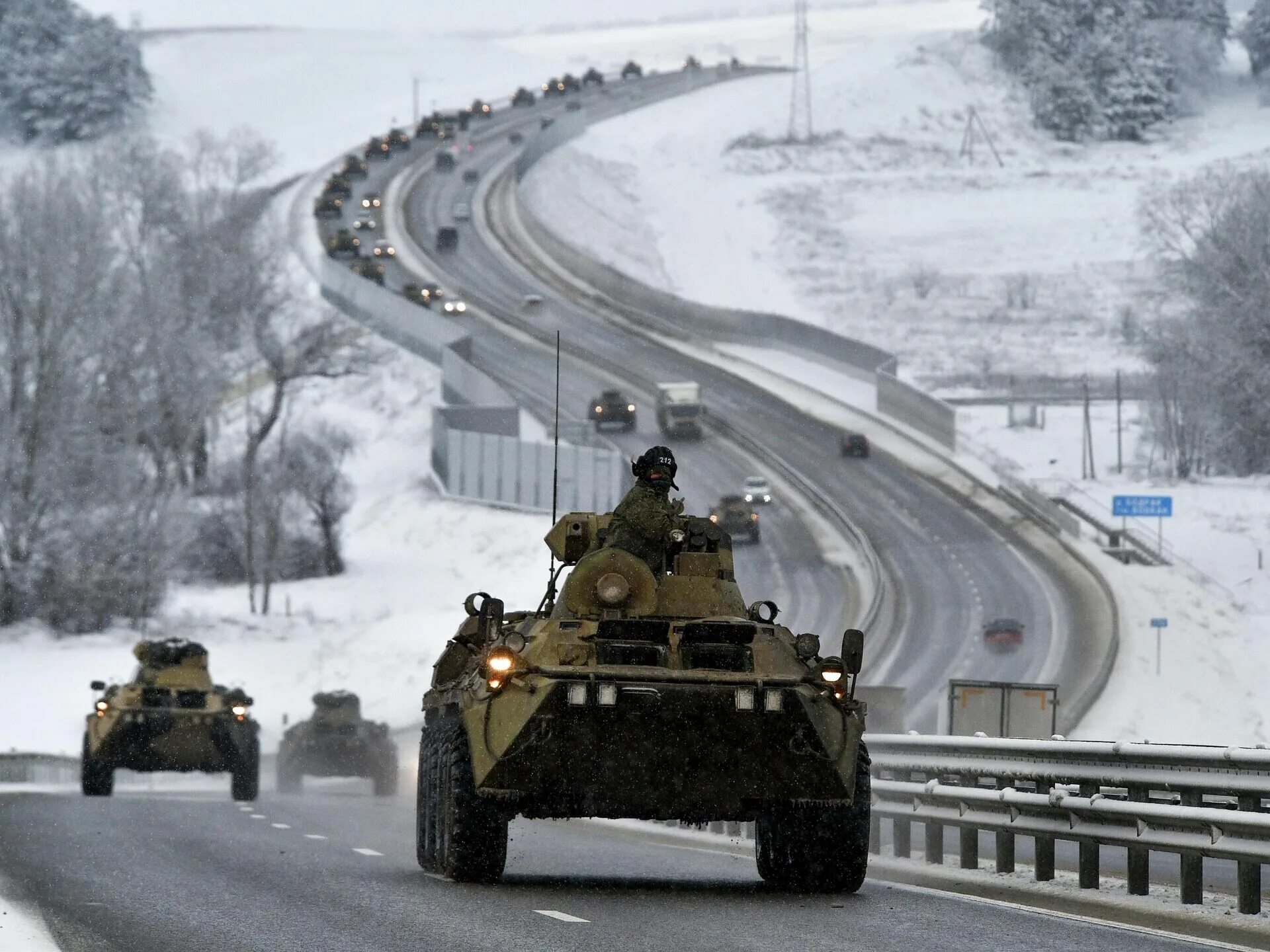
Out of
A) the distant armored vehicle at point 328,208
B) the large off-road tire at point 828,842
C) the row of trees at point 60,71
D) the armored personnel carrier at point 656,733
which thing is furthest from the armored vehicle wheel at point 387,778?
the row of trees at point 60,71

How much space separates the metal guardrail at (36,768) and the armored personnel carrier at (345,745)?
6346mm

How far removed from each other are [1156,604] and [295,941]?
53.4 metres

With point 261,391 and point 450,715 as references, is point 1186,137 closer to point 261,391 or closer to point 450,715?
point 261,391

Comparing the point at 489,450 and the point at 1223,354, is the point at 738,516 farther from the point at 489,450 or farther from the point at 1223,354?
the point at 1223,354

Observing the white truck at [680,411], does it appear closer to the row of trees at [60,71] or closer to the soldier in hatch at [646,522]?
the soldier in hatch at [646,522]

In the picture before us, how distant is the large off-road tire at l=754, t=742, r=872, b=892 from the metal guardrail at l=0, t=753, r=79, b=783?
26.8 m

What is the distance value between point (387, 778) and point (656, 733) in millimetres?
22236

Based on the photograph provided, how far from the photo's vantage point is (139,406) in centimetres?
8056

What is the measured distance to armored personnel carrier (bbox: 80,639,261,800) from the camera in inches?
1179

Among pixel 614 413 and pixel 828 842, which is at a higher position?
pixel 614 413

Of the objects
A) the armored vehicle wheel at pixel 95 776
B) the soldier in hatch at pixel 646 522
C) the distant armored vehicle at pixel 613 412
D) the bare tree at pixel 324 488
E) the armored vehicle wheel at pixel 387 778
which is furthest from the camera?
the distant armored vehicle at pixel 613 412

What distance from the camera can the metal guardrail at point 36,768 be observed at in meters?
39.3

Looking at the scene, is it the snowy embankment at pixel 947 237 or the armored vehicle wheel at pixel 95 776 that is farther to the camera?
the snowy embankment at pixel 947 237

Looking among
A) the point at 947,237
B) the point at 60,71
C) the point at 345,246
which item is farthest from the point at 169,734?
the point at 60,71
